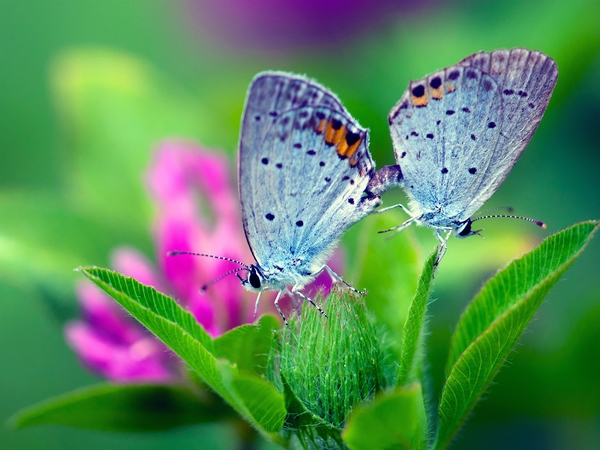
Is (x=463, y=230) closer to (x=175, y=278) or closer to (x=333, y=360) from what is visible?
(x=333, y=360)

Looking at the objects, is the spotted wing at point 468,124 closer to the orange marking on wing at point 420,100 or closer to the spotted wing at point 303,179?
the orange marking on wing at point 420,100

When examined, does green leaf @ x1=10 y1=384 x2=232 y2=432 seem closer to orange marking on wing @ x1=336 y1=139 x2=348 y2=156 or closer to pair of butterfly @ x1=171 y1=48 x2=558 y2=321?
pair of butterfly @ x1=171 y1=48 x2=558 y2=321

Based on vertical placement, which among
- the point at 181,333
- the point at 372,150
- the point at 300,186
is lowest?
the point at 181,333

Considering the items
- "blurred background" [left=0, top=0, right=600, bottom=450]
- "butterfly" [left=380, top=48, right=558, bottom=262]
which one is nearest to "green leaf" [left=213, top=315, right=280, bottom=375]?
"butterfly" [left=380, top=48, right=558, bottom=262]

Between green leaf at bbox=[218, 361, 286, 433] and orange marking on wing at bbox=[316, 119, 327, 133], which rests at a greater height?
orange marking on wing at bbox=[316, 119, 327, 133]

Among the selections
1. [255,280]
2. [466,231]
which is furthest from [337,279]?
[466,231]

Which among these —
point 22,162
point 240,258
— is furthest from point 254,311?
point 22,162

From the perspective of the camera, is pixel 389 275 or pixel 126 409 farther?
pixel 126 409
